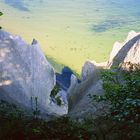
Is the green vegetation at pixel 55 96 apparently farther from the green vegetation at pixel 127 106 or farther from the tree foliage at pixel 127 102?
the tree foliage at pixel 127 102

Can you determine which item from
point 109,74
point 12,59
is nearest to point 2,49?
point 12,59

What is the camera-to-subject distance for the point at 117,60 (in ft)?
158

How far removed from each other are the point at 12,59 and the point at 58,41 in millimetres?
161547

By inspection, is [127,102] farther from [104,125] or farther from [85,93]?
[85,93]

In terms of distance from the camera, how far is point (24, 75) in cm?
3816

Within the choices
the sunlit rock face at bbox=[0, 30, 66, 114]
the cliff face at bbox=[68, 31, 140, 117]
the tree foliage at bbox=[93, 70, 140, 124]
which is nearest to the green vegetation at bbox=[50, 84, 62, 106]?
the sunlit rock face at bbox=[0, 30, 66, 114]

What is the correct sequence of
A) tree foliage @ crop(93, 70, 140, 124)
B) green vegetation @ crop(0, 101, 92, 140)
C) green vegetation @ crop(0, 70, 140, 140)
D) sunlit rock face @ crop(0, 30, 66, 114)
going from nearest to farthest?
1. tree foliage @ crop(93, 70, 140, 124)
2. green vegetation @ crop(0, 70, 140, 140)
3. green vegetation @ crop(0, 101, 92, 140)
4. sunlit rock face @ crop(0, 30, 66, 114)

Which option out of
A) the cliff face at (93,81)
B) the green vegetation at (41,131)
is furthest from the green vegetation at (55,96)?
the green vegetation at (41,131)

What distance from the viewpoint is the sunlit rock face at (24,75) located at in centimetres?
3562

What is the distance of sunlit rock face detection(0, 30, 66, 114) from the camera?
117 feet

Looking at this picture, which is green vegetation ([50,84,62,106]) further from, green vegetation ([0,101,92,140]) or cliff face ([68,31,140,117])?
green vegetation ([0,101,92,140])

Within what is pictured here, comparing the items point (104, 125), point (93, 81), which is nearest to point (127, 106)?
point (104, 125)

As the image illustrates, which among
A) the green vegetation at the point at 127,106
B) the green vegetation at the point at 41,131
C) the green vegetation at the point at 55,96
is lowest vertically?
the green vegetation at the point at 55,96

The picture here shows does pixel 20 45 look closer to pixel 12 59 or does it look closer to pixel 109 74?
pixel 12 59
